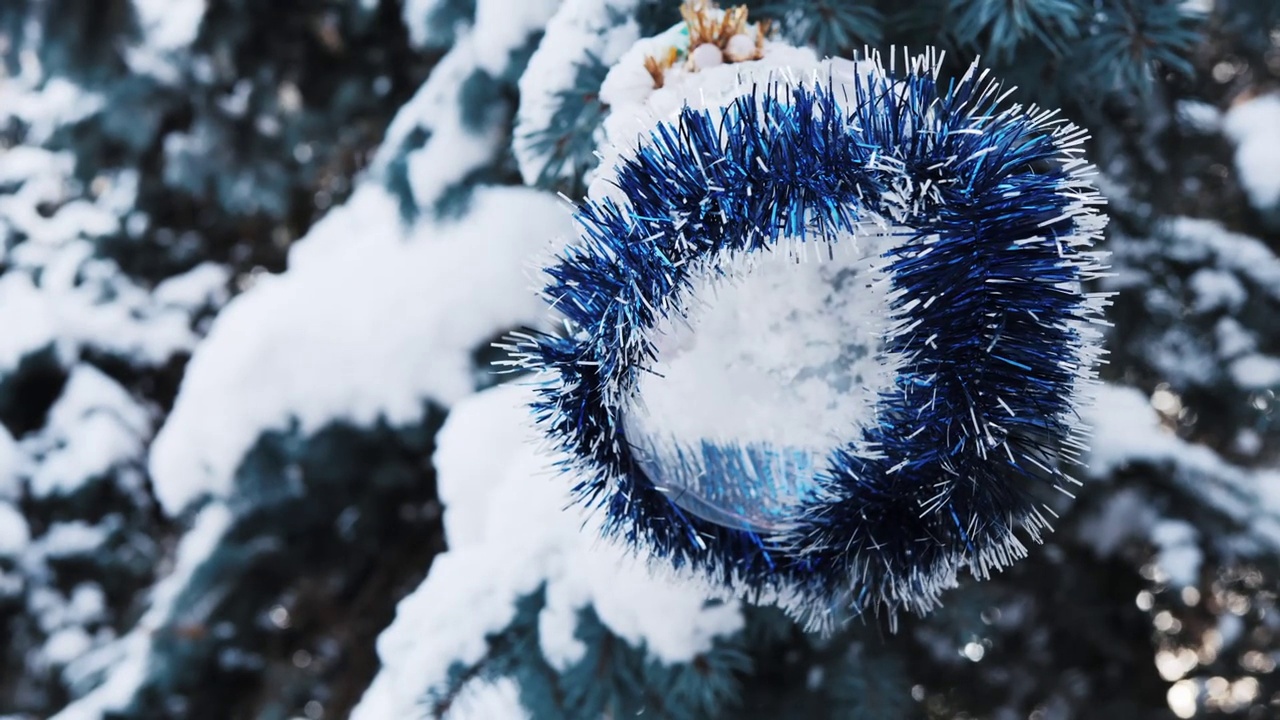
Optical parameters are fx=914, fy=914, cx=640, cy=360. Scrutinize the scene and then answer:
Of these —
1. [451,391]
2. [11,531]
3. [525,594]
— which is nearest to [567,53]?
[525,594]

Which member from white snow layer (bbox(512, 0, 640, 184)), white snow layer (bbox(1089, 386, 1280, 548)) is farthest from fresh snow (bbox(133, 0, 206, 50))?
white snow layer (bbox(1089, 386, 1280, 548))

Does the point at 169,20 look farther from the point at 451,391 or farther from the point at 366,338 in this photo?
the point at 451,391

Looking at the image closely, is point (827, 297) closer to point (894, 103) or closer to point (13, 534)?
point (894, 103)

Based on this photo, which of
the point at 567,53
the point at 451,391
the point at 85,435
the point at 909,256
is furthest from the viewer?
the point at 85,435

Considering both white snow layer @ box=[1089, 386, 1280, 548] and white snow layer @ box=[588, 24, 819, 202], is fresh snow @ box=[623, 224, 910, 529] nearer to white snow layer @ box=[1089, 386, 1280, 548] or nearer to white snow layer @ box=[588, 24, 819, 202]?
white snow layer @ box=[588, 24, 819, 202]

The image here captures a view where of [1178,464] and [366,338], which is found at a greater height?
[366,338]

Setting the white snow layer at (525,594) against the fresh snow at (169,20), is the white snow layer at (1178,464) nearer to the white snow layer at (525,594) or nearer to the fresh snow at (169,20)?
the white snow layer at (525,594)

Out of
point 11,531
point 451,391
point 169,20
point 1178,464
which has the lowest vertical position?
point 11,531
